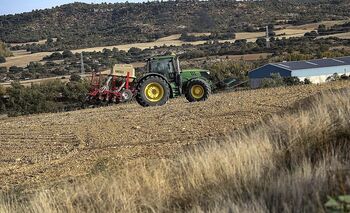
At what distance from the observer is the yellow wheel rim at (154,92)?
2162 cm

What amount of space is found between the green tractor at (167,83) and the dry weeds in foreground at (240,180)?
43.4 feet

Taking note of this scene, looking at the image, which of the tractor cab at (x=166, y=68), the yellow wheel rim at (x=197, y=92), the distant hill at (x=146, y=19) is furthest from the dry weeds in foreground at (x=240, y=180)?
the distant hill at (x=146, y=19)

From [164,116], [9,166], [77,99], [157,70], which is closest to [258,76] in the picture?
[77,99]

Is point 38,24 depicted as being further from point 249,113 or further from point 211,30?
point 249,113

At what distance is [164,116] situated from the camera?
18.6 meters

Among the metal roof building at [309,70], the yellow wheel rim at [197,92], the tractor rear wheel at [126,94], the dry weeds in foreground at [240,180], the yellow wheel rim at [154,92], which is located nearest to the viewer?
the dry weeds in foreground at [240,180]

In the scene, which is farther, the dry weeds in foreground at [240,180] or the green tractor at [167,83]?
the green tractor at [167,83]

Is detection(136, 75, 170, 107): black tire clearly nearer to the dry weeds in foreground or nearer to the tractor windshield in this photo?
the tractor windshield

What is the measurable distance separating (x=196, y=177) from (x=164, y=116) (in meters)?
11.9

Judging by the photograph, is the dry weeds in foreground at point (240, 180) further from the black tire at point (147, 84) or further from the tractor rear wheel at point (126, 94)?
the tractor rear wheel at point (126, 94)

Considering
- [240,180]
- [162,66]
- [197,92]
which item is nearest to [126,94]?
[162,66]

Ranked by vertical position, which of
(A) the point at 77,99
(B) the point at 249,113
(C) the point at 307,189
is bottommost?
(A) the point at 77,99

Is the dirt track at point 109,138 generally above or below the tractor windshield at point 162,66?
below

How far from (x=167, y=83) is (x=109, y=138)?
270 inches
